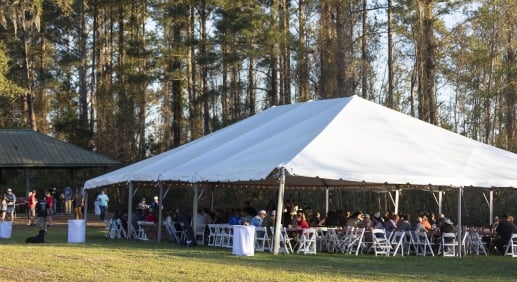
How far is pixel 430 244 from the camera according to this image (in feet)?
56.3

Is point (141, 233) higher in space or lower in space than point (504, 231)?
lower

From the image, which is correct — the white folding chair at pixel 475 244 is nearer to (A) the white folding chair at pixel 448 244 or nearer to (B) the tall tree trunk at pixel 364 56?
(A) the white folding chair at pixel 448 244

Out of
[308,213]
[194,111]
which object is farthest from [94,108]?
[308,213]

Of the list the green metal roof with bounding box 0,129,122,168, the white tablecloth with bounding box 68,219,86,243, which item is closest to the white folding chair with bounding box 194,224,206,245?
the white tablecloth with bounding box 68,219,86,243

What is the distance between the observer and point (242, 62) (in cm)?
3850

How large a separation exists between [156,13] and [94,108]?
729 centimetres

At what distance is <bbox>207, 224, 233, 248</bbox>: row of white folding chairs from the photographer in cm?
1806

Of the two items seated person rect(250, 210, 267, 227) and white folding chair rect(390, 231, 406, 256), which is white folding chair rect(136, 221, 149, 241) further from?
white folding chair rect(390, 231, 406, 256)

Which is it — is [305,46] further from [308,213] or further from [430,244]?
[430,244]

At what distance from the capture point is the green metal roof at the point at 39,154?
32.3m

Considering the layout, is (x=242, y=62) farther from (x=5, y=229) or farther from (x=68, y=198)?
(x=5, y=229)

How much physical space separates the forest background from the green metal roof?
206 cm

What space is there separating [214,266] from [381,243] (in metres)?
5.35

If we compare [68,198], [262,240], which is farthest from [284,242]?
[68,198]
